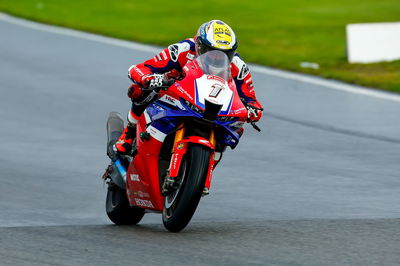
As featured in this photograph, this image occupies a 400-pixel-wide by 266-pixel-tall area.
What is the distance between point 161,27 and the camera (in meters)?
23.5

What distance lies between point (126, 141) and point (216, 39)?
136 centimetres

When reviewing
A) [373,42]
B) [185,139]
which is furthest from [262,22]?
[185,139]

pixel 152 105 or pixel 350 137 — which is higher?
pixel 152 105

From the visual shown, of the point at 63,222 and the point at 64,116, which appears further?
the point at 64,116

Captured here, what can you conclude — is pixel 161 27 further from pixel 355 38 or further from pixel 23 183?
pixel 23 183

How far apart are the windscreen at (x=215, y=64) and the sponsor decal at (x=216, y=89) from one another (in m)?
0.14

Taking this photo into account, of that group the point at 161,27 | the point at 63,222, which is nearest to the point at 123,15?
the point at 161,27

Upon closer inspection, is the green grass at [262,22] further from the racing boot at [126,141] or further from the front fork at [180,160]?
the front fork at [180,160]

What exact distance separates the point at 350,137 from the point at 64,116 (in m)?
3.83

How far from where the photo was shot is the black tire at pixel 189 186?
286 inches

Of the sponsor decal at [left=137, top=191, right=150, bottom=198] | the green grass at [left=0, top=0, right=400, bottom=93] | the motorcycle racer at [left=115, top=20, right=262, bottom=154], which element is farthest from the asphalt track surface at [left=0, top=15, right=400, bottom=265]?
the green grass at [left=0, top=0, right=400, bottom=93]

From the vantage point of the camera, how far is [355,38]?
61.9ft

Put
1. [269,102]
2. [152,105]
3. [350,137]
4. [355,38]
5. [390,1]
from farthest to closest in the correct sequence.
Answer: [390,1] → [355,38] → [269,102] → [350,137] → [152,105]

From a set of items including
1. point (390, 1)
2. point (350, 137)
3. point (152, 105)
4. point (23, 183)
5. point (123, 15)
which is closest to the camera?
point (152, 105)
